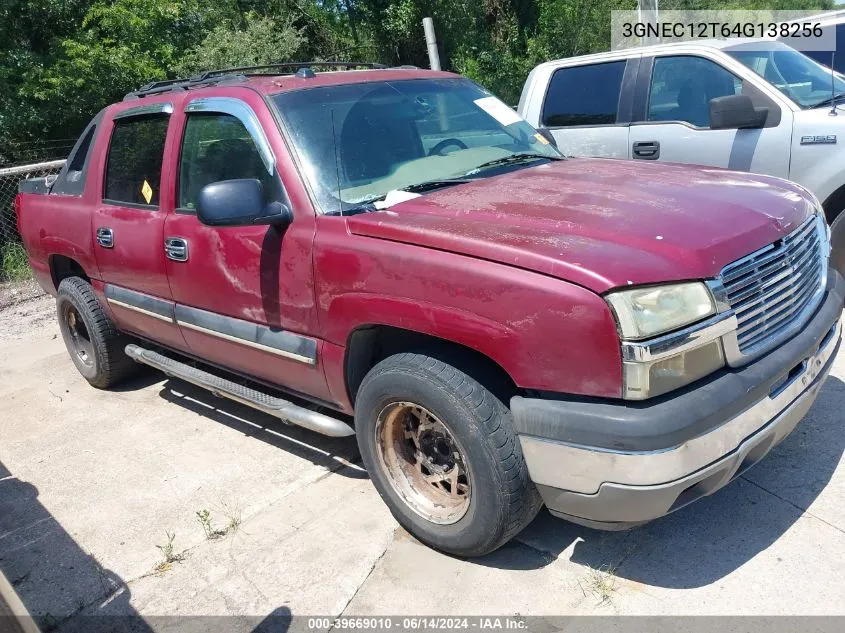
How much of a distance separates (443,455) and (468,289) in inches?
32.2

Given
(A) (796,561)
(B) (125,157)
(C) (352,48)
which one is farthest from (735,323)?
(C) (352,48)

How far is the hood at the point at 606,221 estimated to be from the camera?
247 cm

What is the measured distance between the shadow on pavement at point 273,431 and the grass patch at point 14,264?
4.50 meters

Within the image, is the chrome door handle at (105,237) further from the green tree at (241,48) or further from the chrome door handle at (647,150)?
the green tree at (241,48)

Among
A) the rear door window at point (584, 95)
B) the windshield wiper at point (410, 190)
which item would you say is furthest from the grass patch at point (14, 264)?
the windshield wiper at point (410, 190)

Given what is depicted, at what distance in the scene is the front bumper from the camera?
7.88 ft

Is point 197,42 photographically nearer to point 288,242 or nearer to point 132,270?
point 132,270

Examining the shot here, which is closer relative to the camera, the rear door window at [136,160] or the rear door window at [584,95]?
the rear door window at [136,160]

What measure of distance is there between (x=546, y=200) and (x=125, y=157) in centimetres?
278

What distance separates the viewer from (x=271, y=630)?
2855mm

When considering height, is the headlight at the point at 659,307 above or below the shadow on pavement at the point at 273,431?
above

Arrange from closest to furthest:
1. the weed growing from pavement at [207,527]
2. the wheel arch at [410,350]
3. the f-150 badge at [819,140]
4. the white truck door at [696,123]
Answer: the wheel arch at [410,350]
the weed growing from pavement at [207,527]
the f-150 badge at [819,140]
the white truck door at [696,123]

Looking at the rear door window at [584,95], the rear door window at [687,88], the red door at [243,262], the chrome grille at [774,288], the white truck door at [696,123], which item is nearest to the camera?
the chrome grille at [774,288]

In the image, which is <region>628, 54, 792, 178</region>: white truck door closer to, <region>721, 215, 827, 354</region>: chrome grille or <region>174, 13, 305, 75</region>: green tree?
<region>721, 215, 827, 354</region>: chrome grille
